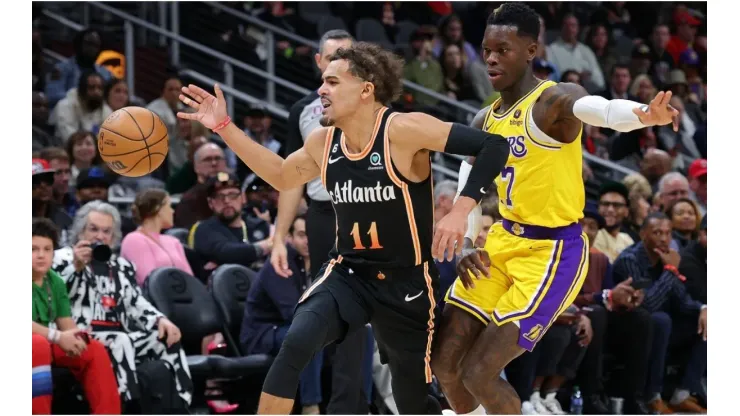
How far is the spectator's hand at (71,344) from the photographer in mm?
7199

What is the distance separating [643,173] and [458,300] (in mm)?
6643

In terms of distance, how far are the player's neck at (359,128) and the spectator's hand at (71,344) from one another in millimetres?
2494

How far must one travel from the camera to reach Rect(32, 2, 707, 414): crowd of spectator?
7578 millimetres

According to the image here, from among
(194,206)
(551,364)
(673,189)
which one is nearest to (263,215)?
(194,206)

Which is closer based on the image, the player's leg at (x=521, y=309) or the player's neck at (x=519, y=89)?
the player's leg at (x=521, y=309)

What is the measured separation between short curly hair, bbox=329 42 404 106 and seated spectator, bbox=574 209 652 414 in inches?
156

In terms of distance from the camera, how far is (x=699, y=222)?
10.8 metres

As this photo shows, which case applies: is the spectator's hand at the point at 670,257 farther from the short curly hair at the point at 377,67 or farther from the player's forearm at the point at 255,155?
the player's forearm at the point at 255,155

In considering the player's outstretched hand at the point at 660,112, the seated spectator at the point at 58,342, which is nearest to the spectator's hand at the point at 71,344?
the seated spectator at the point at 58,342

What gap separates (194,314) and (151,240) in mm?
627

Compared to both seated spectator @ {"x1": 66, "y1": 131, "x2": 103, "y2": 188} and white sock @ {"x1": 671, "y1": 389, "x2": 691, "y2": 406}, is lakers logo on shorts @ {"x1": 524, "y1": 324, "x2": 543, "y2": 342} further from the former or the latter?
seated spectator @ {"x1": 66, "y1": 131, "x2": 103, "y2": 188}

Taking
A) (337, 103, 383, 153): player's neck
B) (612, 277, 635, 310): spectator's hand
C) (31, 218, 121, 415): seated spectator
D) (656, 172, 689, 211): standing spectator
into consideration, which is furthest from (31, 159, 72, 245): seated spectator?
(656, 172, 689, 211): standing spectator

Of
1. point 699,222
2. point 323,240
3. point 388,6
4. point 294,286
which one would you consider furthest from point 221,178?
point 388,6

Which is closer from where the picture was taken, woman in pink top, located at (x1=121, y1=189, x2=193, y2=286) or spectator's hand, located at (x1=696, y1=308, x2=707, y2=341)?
woman in pink top, located at (x1=121, y1=189, x2=193, y2=286)
